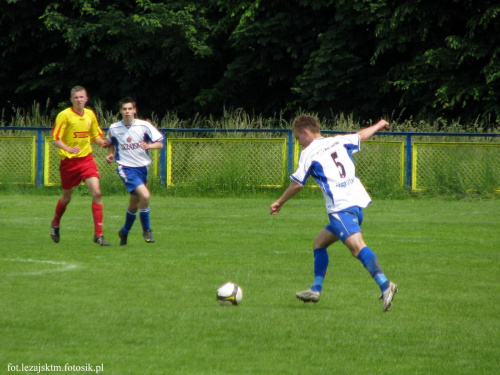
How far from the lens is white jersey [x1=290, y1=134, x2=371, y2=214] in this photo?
7805mm

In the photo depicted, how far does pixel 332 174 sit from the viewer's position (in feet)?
25.6

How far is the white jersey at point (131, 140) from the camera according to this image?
40.4 feet

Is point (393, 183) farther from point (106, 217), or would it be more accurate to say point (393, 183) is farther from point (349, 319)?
point (349, 319)

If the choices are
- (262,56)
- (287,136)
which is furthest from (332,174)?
(262,56)

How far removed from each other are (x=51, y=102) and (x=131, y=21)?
21.8ft

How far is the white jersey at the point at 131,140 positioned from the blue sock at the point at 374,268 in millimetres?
5311

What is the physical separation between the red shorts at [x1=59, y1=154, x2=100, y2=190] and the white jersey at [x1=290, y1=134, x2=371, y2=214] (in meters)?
5.36

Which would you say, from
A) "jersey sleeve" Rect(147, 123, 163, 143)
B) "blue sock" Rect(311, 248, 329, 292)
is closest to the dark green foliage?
"jersey sleeve" Rect(147, 123, 163, 143)

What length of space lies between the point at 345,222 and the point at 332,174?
42 centimetres

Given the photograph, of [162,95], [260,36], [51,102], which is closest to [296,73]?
[260,36]

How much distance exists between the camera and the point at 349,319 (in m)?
7.21

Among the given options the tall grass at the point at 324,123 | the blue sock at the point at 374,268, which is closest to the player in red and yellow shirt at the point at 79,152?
the blue sock at the point at 374,268

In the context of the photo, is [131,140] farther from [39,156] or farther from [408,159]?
[39,156]

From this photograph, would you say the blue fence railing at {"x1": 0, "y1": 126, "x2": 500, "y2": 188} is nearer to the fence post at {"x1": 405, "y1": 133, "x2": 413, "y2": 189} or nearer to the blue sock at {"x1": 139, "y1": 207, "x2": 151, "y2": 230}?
the fence post at {"x1": 405, "y1": 133, "x2": 413, "y2": 189}
